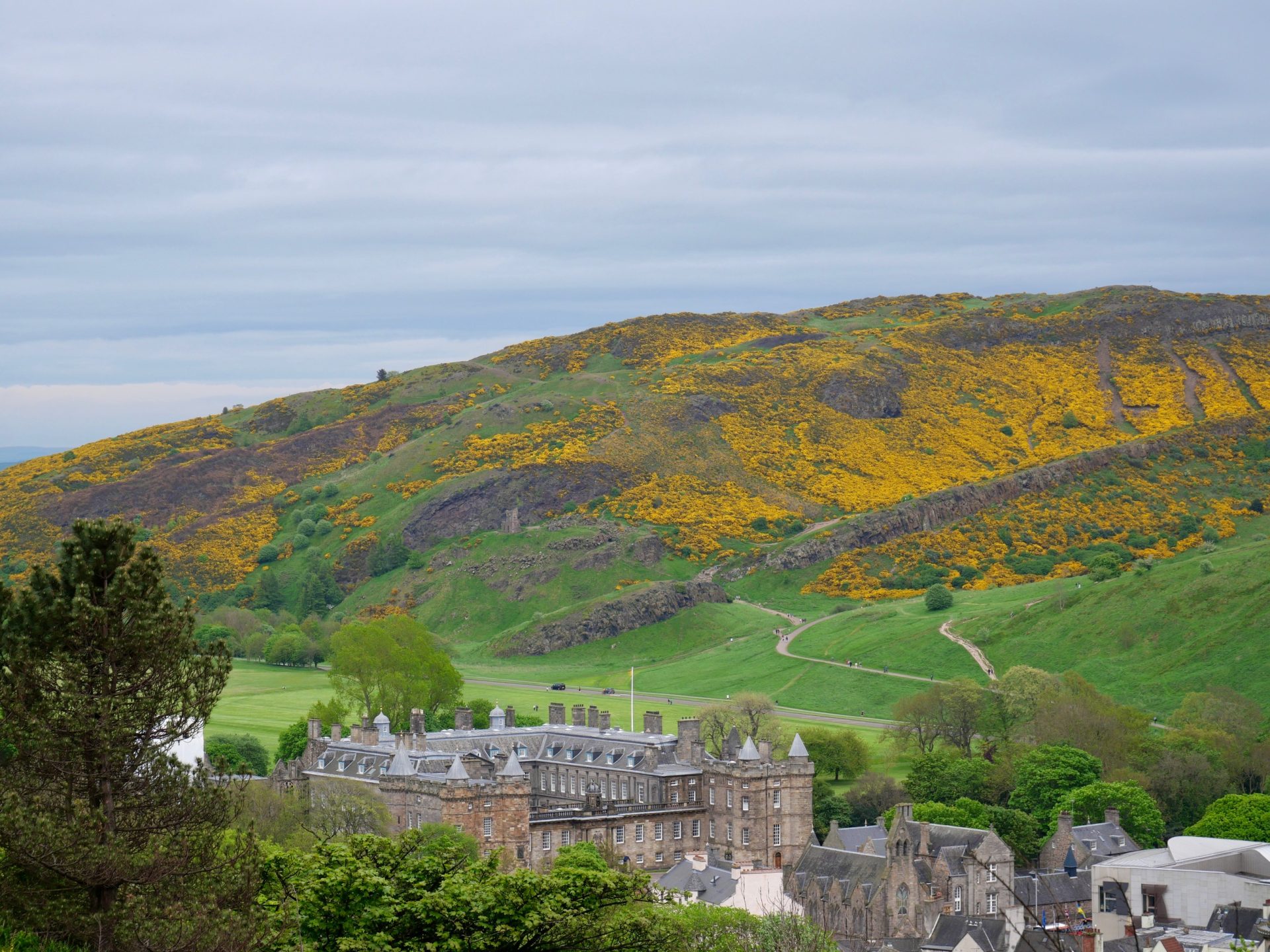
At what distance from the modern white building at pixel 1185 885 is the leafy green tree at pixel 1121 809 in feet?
76.3

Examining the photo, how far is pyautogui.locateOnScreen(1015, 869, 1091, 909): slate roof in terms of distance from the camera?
281ft

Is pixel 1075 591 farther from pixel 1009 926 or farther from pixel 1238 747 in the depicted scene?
pixel 1009 926

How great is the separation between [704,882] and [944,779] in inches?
1231

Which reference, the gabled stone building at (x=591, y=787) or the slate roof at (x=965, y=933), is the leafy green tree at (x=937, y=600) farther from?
the slate roof at (x=965, y=933)

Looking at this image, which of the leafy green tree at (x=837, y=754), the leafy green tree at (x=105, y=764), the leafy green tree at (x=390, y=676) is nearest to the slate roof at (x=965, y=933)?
the leafy green tree at (x=837, y=754)

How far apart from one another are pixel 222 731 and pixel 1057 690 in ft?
234

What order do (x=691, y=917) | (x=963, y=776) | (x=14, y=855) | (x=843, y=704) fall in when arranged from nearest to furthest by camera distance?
(x=14, y=855), (x=691, y=917), (x=963, y=776), (x=843, y=704)

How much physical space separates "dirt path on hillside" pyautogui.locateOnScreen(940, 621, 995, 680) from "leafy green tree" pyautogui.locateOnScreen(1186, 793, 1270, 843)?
1743 inches

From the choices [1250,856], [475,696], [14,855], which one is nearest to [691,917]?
[1250,856]

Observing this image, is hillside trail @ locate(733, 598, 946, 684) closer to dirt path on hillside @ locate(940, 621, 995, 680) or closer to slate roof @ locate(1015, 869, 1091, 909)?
dirt path on hillside @ locate(940, 621, 995, 680)

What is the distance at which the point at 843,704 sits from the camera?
15700cm

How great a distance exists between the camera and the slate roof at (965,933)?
246 ft

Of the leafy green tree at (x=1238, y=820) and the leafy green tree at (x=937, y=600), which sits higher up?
the leafy green tree at (x=937, y=600)

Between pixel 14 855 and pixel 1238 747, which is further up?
pixel 14 855
